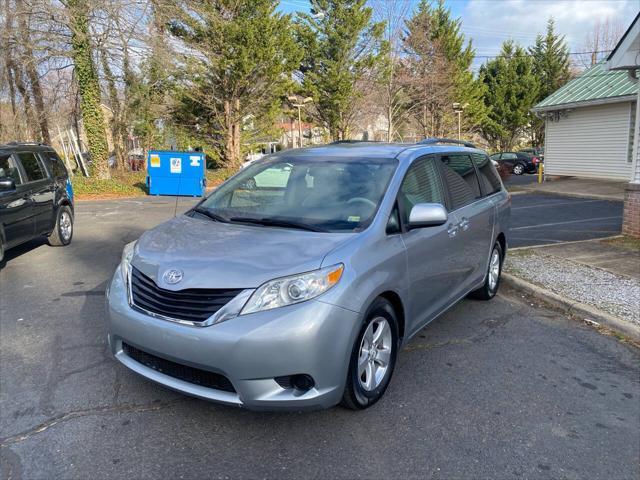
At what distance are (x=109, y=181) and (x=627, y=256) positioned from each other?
19376mm

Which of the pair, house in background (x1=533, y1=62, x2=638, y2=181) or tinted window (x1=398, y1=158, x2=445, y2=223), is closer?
tinted window (x1=398, y1=158, x2=445, y2=223)

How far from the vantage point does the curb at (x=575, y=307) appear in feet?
15.5

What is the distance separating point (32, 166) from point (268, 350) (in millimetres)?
6922

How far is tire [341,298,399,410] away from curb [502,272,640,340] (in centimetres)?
266

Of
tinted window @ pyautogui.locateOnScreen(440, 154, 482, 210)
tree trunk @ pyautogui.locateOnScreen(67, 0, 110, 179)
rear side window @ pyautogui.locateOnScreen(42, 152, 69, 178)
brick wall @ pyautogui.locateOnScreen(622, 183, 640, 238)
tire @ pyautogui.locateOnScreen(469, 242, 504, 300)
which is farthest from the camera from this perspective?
tree trunk @ pyautogui.locateOnScreen(67, 0, 110, 179)

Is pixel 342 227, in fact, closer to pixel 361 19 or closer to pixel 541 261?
pixel 541 261

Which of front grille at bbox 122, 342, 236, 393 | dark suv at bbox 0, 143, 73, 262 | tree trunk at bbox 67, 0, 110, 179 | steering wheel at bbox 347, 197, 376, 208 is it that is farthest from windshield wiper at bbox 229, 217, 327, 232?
tree trunk at bbox 67, 0, 110, 179

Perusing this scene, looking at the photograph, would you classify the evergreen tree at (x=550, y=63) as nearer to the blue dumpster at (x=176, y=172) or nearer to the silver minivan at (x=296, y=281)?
the blue dumpster at (x=176, y=172)

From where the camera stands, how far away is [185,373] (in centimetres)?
287

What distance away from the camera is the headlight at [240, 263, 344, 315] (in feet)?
8.85

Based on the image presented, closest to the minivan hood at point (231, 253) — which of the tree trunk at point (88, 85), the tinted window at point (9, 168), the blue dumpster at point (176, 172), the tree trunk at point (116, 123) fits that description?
the tinted window at point (9, 168)

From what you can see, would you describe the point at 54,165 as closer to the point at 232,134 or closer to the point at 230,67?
the point at 230,67

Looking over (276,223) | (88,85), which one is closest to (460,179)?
(276,223)

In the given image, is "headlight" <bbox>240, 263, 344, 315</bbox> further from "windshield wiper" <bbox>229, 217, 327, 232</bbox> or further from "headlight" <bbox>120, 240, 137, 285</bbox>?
"headlight" <bbox>120, 240, 137, 285</bbox>
